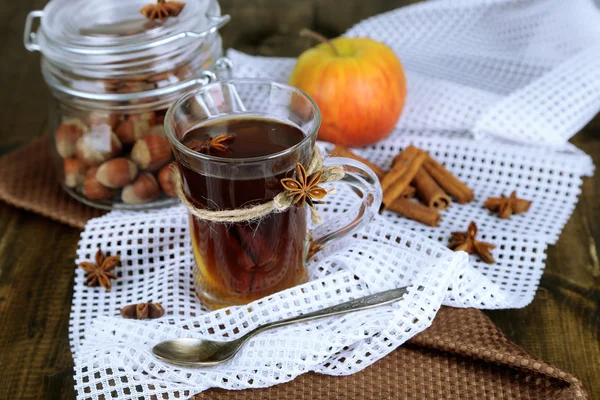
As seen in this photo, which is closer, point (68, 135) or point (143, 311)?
point (143, 311)

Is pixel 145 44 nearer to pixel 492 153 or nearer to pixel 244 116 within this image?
pixel 244 116

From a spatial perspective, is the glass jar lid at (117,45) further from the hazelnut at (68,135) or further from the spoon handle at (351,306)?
the spoon handle at (351,306)

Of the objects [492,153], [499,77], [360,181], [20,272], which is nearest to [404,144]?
[492,153]

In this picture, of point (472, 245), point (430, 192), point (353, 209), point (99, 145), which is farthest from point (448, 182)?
point (99, 145)

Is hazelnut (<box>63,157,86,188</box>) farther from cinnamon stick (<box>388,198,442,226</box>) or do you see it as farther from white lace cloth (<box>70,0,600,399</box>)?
cinnamon stick (<box>388,198,442,226</box>)

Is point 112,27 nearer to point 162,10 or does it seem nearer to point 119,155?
point 162,10
